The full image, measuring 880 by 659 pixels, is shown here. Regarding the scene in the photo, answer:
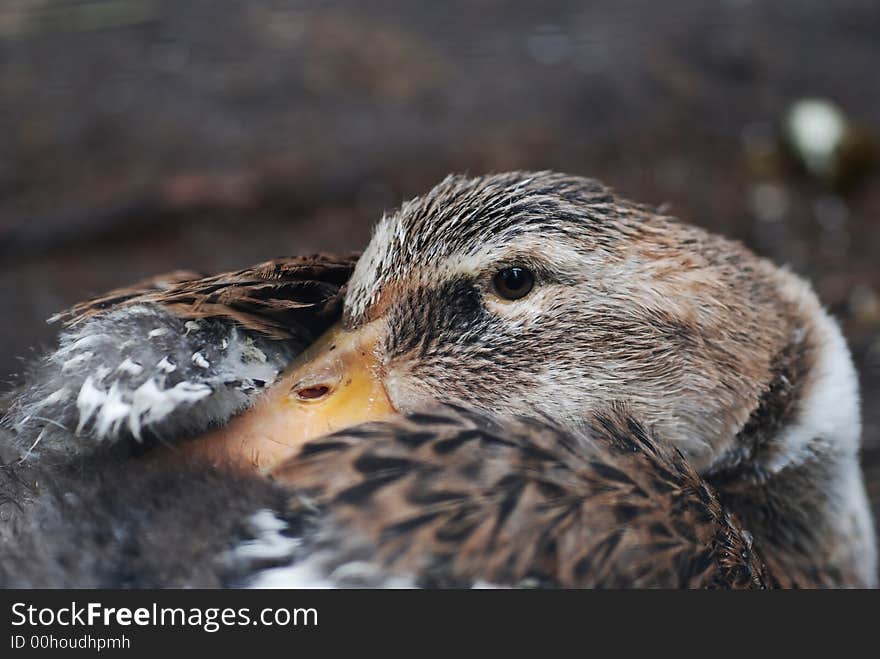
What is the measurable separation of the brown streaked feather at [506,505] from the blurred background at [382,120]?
3.22 m

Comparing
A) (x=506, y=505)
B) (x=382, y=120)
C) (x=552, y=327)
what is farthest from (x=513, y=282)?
(x=382, y=120)

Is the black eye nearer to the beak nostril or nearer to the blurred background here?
the beak nostril

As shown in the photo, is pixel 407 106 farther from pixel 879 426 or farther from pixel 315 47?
pixel 879 426

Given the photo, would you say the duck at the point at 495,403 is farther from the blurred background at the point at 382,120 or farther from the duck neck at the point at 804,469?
the blurred background at the point at 382,120

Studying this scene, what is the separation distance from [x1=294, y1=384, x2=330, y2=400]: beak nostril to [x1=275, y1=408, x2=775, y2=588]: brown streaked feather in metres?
0.31

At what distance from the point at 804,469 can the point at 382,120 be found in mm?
3874

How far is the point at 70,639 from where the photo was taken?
179 centimetres

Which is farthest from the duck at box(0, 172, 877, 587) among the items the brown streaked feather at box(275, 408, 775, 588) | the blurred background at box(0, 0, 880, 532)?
the blurred background at box(0, 0, 880, 532)

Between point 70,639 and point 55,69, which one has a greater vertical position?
point 55,69

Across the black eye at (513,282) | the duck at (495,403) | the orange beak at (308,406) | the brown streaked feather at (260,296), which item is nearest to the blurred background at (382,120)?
the duck at (495,403)

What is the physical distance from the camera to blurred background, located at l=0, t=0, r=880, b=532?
17.9ft

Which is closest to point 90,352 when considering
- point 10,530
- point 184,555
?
point 10,530

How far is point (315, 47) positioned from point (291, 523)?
5.20m

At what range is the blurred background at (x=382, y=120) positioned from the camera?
546cm
